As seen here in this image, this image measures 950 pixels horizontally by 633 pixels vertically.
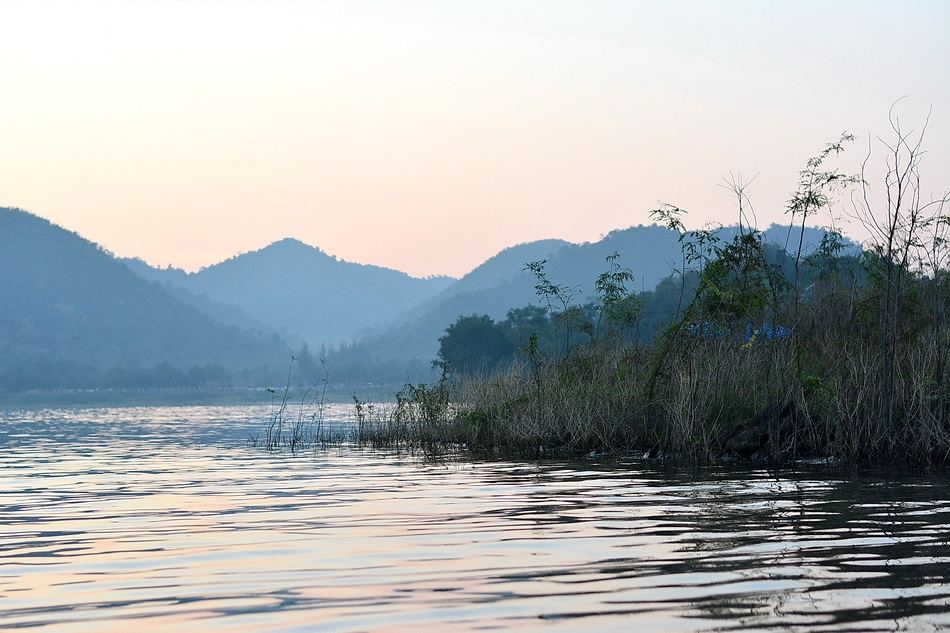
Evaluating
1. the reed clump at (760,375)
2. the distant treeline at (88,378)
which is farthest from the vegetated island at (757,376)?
the distant treeline at (88,378)

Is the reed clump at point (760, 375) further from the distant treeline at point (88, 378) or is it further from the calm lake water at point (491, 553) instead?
the distant treeline at point (88, 378)

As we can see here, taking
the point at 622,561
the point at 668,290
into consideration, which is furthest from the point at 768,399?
the point at 668,290

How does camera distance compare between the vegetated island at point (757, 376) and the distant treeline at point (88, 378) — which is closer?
the vegetated island at point (757, 376)

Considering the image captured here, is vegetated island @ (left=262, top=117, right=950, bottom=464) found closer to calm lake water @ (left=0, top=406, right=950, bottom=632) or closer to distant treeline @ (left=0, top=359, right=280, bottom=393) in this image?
calm lake water @ (left=0, top=406, right=950, bottom=632)

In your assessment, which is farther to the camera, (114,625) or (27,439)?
(27,439)

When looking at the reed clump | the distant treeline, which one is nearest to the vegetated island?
the reed clump

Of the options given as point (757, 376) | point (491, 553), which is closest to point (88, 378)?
point (757, 376)

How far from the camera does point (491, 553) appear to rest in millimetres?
9484

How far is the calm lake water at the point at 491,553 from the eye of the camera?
22.9ft

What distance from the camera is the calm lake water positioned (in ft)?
22.9

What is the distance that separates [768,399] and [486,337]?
84710 millimetres

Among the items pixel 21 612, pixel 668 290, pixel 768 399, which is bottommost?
pixel 21 612

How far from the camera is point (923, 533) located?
32.4 feet

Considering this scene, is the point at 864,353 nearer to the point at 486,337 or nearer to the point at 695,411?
the point at 695,411
